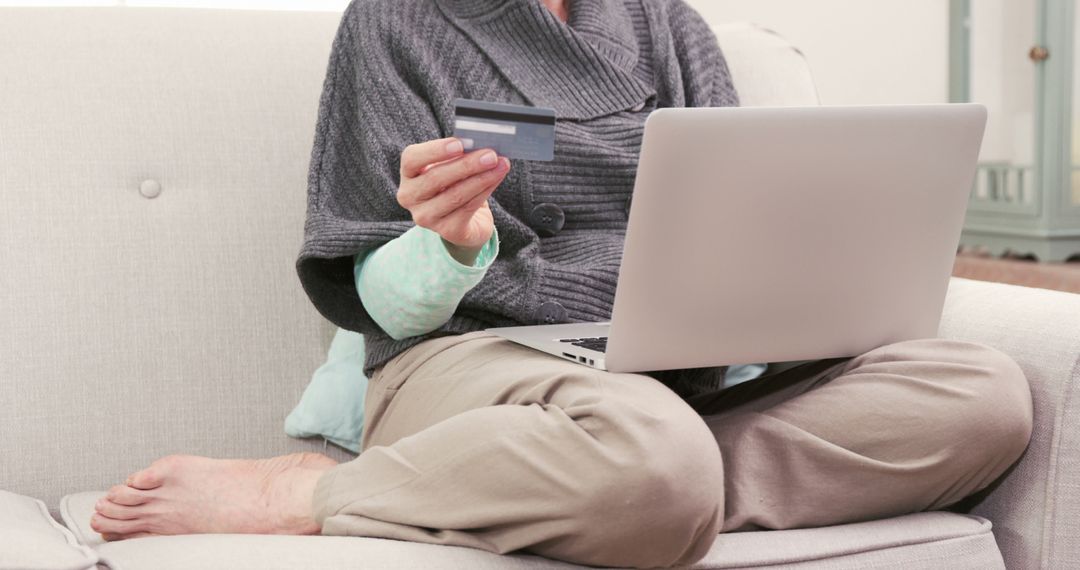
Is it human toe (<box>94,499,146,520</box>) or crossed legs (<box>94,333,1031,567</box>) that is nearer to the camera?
crossed legs (<box>94,333,1031,567</box>)

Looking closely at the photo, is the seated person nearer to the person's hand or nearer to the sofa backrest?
the person's hand

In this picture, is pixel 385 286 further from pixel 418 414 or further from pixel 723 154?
pixel 723 154

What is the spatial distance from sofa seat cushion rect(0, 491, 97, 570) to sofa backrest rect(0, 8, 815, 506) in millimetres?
234

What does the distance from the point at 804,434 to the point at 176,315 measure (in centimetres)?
68

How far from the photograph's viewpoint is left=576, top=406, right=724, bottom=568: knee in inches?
34.2

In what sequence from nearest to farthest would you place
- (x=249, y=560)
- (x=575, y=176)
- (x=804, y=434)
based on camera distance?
(x=249, y=560) → (x=804, y=434) → (x=575, y=176)

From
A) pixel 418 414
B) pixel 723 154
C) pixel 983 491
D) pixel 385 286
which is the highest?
pixel 723 154

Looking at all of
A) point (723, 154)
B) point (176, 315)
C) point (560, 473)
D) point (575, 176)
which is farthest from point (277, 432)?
point (723, 154)

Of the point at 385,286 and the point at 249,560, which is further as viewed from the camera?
the point at 385,286

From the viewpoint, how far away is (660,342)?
951mm

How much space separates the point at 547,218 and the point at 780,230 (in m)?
0.35

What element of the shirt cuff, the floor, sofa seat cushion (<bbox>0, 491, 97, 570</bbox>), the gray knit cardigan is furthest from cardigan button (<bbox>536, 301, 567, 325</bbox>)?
the floor

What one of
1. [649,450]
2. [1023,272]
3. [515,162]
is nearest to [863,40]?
[1023,272]

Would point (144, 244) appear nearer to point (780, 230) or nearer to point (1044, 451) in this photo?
point (780, 230)
